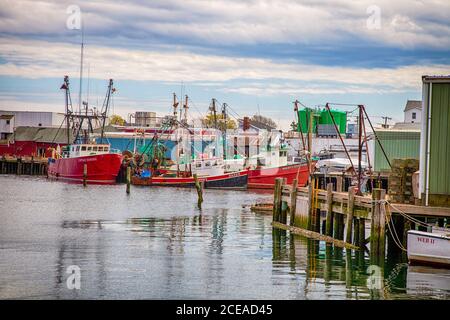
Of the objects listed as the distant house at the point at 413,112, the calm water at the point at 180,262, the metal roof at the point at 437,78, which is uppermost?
the distant house at the point at 413,112

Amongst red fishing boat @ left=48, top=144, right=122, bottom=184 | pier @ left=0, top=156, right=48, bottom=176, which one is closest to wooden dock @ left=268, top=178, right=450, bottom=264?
red fishing boat @ left=48, top=144, right=122, bottom=184

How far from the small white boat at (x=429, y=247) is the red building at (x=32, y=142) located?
331 ft

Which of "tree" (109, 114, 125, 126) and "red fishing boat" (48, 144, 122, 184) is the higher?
"tree" (109, 114, 125, 126)

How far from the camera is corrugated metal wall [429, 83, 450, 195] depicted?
31.1 meters

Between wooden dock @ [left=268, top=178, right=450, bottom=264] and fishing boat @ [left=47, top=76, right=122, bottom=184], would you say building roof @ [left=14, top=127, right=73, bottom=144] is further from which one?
wooden dock @ [left=268, top=178, right=450, bottom=264]

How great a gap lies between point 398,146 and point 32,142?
252 ft

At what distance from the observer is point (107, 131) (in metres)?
123

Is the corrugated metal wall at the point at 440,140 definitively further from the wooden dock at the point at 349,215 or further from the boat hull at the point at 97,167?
the boat hull at the point at 97,167

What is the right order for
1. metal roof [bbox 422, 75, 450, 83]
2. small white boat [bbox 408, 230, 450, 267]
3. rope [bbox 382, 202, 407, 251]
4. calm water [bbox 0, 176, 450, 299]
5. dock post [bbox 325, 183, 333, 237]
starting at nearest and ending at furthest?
calm water [bbox 0, 176, 450, 299], small white boat [bbox 408, 230, 450, 267], metal roof [bbox 422, 75, 450, 83], rope [bbox 382, 202, 407, 251], dock post [bbox 325, 183, 333, 237]

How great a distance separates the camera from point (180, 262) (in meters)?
32.4

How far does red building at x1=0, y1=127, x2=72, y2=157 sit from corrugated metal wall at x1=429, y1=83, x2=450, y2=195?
100 m

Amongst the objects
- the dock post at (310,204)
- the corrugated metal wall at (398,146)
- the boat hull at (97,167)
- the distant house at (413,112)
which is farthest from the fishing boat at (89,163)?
the dock post at (310,204)

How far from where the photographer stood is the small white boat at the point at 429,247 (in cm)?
2939
